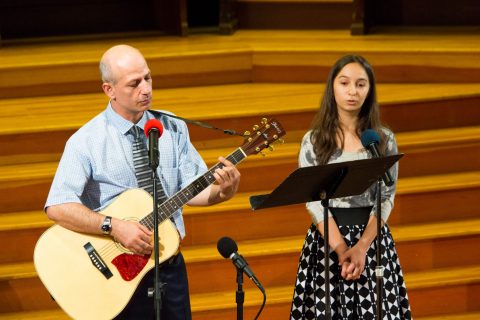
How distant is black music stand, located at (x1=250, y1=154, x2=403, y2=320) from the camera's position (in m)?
3.73

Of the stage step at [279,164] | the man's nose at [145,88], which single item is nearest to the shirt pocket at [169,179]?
the man's nose at [145,88]

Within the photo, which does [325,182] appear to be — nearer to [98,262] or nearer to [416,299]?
[98,262]

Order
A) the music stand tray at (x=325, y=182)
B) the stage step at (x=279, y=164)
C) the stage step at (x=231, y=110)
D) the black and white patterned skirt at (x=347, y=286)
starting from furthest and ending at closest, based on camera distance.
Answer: the stage step at (x=231, y=110) < the stage step at (x=279, y=164) < the black and white patterned skirt at (x=347, y=286) < the music stand tray at (x=325, y=182)

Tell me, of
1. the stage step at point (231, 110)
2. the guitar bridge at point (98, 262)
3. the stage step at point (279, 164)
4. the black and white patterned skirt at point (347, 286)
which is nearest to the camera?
the guitar bridge at point (98, 262)

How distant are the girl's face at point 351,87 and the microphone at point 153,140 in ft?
3.78

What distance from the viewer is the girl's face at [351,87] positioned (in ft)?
14.5

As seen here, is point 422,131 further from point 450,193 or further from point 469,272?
point 469,272

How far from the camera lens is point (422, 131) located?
629 centimetres

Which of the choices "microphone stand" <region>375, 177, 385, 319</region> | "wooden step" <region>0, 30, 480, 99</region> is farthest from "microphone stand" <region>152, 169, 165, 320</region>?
"wooden step" <region>0, 30, 480, 99</region>

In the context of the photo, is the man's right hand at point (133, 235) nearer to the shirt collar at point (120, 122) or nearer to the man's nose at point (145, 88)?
the shirt collar at point (120, 122)

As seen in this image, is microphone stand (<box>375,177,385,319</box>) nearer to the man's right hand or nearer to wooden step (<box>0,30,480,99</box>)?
the man's right hand

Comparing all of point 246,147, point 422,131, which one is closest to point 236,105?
point 422,131

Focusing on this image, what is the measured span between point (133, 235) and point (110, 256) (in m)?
0.19

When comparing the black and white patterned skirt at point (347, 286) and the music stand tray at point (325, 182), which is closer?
the music stand tray at point (325, 182)
